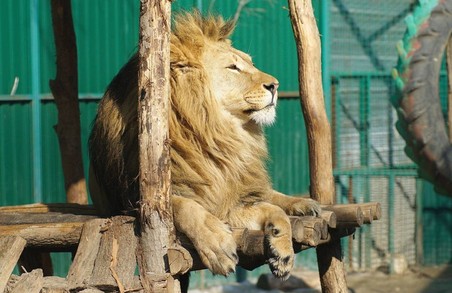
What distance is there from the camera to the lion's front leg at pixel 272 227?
13.6 ft

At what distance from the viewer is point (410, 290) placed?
9.07m

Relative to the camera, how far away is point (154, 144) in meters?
4.00

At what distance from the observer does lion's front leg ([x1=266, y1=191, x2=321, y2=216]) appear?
4.82m

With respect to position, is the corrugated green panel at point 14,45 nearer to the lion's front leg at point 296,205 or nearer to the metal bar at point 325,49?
the metal bar at point 325,49

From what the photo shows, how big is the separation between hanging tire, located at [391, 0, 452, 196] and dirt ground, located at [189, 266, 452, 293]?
1935mm

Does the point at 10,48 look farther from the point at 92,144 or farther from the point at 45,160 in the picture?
the point at 92,144

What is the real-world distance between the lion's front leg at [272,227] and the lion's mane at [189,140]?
9 cm

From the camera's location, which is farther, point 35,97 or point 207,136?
point 35,97

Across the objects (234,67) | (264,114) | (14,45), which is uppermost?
(14,45)

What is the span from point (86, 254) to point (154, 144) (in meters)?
0.60

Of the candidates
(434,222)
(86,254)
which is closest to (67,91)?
(86,254)

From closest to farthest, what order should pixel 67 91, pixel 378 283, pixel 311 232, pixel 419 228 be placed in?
1. pixel 311 232
2. pixel 67 91
3. pixel 378 283
4. pixel 419 228

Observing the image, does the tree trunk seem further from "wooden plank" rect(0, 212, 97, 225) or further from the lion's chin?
the lion's chin

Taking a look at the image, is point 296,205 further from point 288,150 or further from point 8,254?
point 288,150
